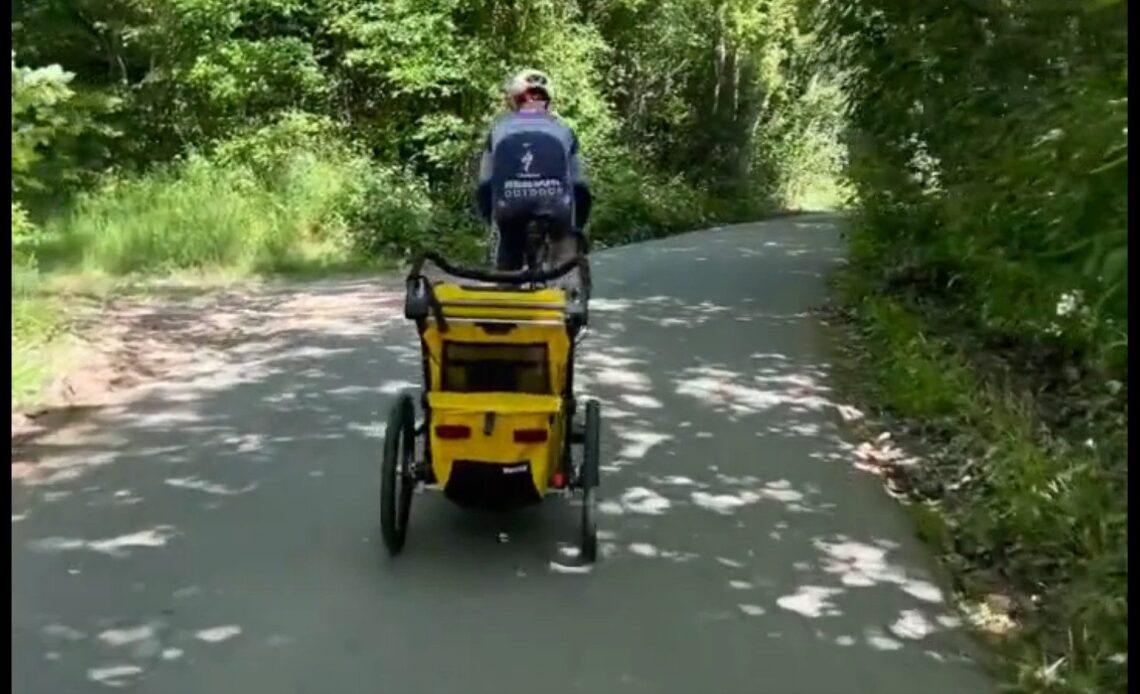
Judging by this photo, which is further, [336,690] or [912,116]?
[912,116]

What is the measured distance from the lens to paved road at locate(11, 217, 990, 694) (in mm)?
5148

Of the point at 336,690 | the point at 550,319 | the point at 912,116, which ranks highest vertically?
the point at 912,116

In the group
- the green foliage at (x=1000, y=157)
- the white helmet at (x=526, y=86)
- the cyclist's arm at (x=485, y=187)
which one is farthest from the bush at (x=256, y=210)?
the white helmet at (x=526, y=86)

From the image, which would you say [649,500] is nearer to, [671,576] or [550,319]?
[671,576]

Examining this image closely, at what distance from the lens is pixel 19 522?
673cm

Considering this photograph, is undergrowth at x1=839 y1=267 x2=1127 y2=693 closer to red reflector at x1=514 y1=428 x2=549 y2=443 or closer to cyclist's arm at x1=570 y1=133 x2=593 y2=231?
red reflector at x1=514 y1=428 x2=549 y2=443

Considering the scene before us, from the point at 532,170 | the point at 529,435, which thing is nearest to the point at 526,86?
the point at 532,170

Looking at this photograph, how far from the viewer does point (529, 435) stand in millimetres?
5898

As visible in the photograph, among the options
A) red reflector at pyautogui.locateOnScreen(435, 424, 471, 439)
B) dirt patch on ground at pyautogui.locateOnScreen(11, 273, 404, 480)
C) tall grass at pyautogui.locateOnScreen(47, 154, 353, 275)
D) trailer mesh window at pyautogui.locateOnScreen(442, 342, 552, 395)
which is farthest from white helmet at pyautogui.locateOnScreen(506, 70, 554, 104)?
tall grass at pyautogui.locateOnScreen(47, 154, 353, 275)

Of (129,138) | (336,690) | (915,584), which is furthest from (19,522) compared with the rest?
(129,138)

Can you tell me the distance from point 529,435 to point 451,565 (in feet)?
2.32

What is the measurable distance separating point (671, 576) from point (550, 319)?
120 cm

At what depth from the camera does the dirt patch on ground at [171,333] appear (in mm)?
8953

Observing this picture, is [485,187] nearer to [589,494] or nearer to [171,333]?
[589,494]
